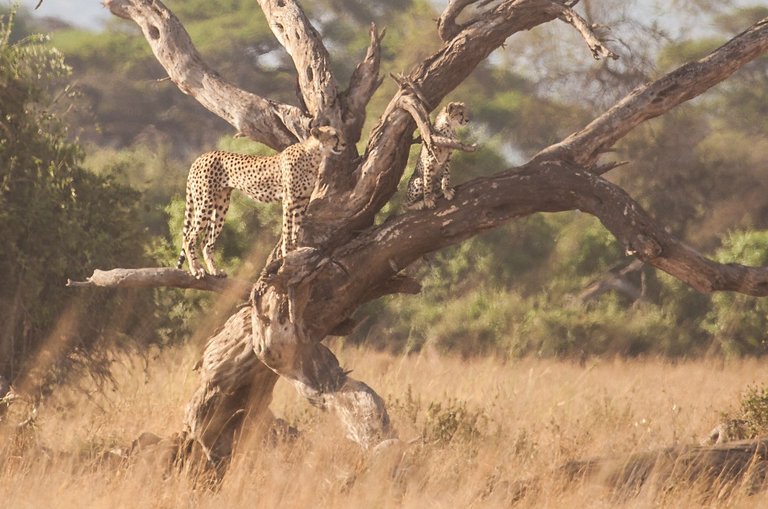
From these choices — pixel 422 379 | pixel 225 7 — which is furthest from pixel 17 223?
pixel 225 7

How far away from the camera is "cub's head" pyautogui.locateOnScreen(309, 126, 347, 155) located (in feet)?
23.8

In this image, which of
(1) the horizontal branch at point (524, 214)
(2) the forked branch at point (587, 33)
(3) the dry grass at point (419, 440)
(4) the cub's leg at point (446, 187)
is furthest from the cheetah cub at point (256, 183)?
(2) the forked branch at point (587, 33)

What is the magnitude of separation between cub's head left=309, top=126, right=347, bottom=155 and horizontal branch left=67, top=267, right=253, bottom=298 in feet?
3.21

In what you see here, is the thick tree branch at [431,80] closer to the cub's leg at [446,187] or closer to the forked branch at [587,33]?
the forked branch at [587,33]

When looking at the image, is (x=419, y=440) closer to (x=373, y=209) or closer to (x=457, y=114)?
(x=373, y=209)

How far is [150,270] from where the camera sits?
725 centimetres

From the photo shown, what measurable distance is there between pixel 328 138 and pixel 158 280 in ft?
4.23

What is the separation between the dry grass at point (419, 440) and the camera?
6.81 meters

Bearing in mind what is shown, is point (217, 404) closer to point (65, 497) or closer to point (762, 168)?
point (65, 497)

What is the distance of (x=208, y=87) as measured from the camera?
8.13 m

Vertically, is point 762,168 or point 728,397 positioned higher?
point 762,168

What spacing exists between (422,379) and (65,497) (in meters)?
6.21

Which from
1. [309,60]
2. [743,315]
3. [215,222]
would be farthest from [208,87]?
[743,315]

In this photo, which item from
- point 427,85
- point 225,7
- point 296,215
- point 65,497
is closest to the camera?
point 65,497
